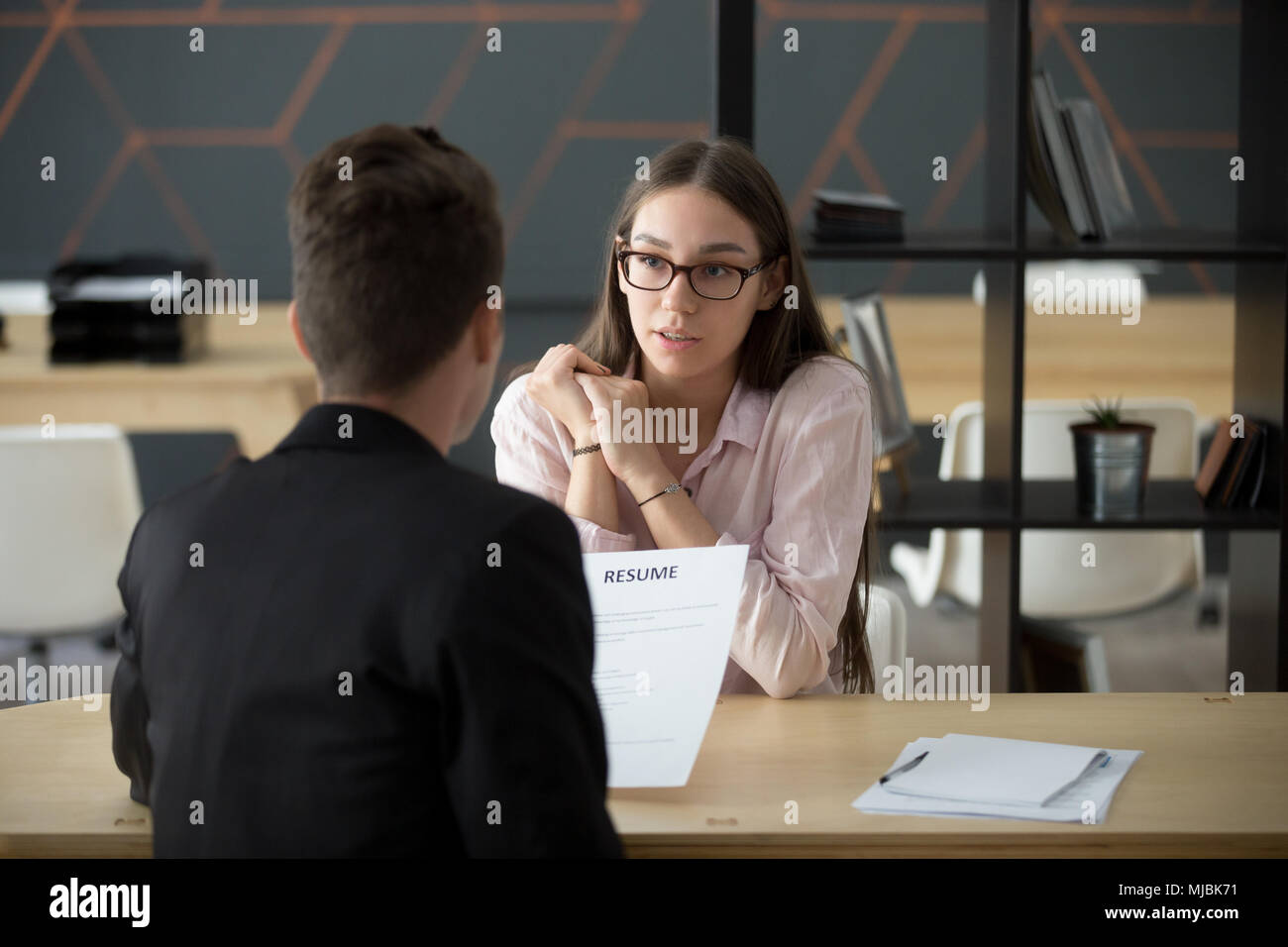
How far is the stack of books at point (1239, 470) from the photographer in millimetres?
2461

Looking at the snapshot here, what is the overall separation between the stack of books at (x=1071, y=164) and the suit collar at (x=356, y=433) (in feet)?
5.94

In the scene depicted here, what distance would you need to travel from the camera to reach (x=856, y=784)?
4.09 feet

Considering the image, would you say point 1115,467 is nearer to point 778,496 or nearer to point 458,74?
point 778,496

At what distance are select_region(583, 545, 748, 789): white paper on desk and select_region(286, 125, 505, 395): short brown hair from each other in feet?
1.48

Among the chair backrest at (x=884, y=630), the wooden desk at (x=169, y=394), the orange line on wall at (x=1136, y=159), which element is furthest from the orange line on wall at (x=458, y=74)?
the chair backrest at (x=884, y=630)

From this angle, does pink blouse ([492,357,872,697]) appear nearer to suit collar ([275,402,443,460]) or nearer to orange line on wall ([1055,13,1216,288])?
suit collar ([275,402,443,460])

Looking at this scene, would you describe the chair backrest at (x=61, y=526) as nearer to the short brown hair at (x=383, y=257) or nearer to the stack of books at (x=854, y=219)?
→ the stack of books at (x=854, y=219)

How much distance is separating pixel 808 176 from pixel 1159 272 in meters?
1.17

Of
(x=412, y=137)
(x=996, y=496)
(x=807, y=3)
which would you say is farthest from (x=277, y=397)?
(x=412, y=137)

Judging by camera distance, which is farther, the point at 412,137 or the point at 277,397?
the point at 277,397

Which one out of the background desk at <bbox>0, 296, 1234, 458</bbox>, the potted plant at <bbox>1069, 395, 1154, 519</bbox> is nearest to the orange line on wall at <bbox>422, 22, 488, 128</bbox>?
the background desk at <bbox>0, 296, 1234, 458</bbox>

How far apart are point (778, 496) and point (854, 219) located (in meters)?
0.95
